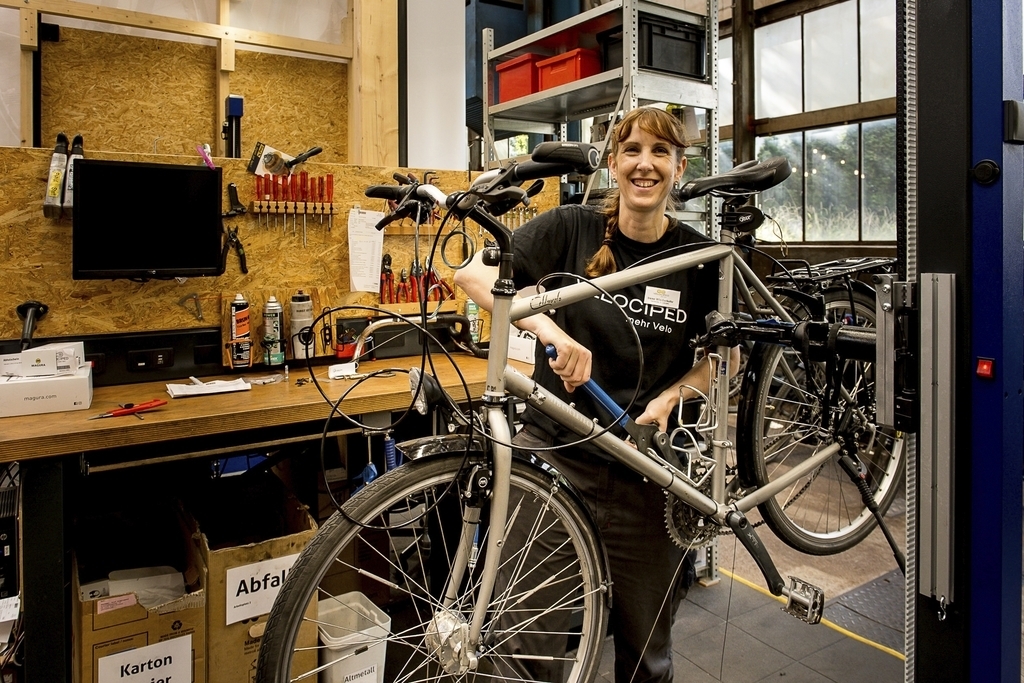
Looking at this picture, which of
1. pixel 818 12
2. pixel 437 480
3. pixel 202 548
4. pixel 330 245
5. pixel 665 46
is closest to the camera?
pixel 437 480

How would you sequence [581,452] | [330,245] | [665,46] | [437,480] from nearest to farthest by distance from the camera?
[437,480] → [581,452] → [330,245] → [665,46]

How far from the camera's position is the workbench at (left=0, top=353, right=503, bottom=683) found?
1.55 meters

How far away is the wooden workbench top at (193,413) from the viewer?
1.56m

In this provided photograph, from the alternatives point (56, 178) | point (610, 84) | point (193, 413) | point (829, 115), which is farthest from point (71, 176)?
point (829, 115)

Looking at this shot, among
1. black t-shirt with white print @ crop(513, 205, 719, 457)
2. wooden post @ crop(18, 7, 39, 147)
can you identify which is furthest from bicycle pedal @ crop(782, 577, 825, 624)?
wooden post @ crop(18, 7, 39, 147)

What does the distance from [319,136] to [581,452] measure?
9.89 ft

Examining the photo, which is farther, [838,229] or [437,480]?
[838,229]

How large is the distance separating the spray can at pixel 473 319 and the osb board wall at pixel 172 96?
68.5 inches

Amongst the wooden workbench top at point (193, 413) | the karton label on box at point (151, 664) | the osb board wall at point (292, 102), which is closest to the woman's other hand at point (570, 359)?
the wooden workbench top at point (193, 413)

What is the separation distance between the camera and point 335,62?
398 centimetres

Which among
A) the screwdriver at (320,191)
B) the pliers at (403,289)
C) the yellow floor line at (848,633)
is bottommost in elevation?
the yellow floor line at (848,633)

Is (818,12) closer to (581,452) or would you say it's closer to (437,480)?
(581,452)

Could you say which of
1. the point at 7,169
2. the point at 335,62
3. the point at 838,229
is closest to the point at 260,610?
the point at 7,169

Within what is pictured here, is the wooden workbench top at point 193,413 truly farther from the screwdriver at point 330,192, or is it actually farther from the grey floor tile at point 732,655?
the grey floor tile at point 732,655
